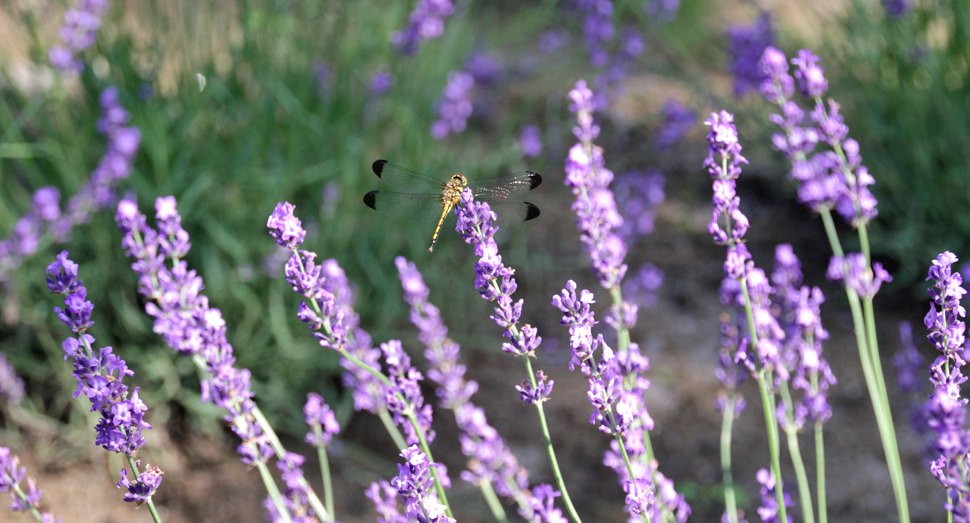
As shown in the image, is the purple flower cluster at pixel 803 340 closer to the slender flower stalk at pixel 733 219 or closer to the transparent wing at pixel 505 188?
the slender flower stalk at pixel 733 219

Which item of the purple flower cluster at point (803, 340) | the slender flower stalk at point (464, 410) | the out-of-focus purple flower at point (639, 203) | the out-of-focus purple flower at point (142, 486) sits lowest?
the out-of-focus purple flower at point (142, 486)

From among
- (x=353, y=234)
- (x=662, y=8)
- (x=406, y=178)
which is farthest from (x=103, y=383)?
(x=662, y=8)

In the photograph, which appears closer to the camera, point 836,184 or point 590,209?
point 590,209

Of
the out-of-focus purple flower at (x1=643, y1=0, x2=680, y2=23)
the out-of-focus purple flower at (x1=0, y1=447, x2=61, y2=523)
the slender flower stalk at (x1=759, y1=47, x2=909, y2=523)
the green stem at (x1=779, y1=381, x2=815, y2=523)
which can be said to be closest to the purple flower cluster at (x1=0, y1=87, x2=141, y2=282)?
the out-of-focus purple flower at (x1=0, y1=447, x2=61, y2=523)

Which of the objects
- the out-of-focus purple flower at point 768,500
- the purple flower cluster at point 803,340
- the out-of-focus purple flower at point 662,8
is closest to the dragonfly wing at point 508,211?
the purple flower cluster at point 803,340

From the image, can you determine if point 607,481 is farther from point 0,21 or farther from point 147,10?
point 0,21

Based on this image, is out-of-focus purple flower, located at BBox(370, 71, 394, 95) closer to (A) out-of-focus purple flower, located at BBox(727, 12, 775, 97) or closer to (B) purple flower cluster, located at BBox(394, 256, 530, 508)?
(A) out-of-focus purple flower, located at BBox(727, 12, 775, 97)

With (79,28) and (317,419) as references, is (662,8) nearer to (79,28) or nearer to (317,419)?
(79,28)
